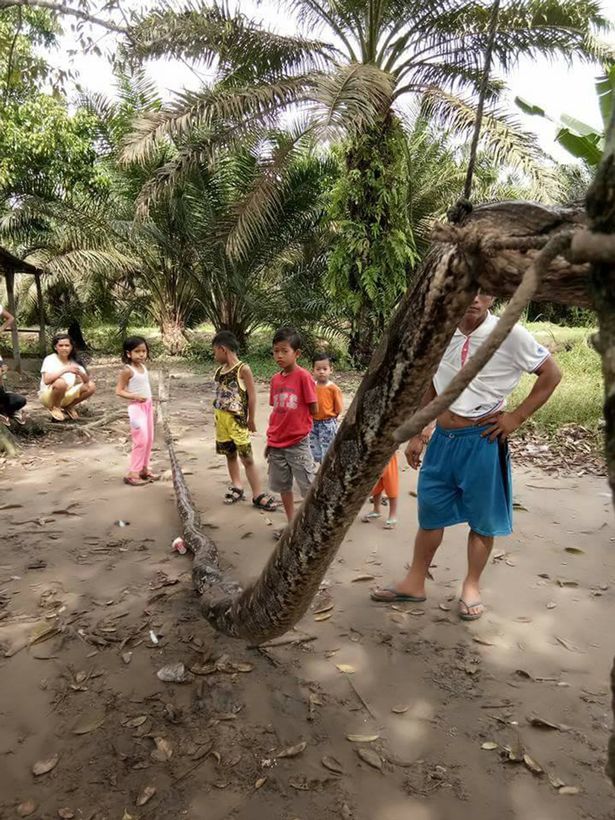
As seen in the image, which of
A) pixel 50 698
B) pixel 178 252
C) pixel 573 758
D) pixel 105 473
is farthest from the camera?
pixel 178 252

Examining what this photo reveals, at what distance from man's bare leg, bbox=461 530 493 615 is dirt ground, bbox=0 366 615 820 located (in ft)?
0.30

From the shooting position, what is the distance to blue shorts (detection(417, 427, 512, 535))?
9.22ft

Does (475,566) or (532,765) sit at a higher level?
(475,566)

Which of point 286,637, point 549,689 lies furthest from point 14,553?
point 549,689

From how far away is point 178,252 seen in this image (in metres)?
12.7

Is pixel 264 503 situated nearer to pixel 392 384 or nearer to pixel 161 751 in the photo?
pixel 161 751

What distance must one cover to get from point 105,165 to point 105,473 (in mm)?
10257

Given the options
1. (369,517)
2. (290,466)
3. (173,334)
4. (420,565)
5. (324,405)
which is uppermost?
(173,334)

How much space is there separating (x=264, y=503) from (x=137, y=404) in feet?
5.13

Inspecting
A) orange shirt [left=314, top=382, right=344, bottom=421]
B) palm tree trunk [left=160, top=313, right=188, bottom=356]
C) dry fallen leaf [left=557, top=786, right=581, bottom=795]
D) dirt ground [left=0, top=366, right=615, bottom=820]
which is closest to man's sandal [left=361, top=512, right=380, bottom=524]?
dirt ground [left=0, top=366, right=615, bottom=820]

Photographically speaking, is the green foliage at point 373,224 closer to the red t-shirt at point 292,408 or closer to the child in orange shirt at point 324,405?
the child in orange shirt at point 324,405

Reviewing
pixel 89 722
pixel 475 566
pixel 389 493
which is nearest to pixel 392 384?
pixel 89 722

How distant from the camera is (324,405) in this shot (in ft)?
14.5

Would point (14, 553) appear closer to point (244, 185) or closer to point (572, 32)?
point (572, 32)
